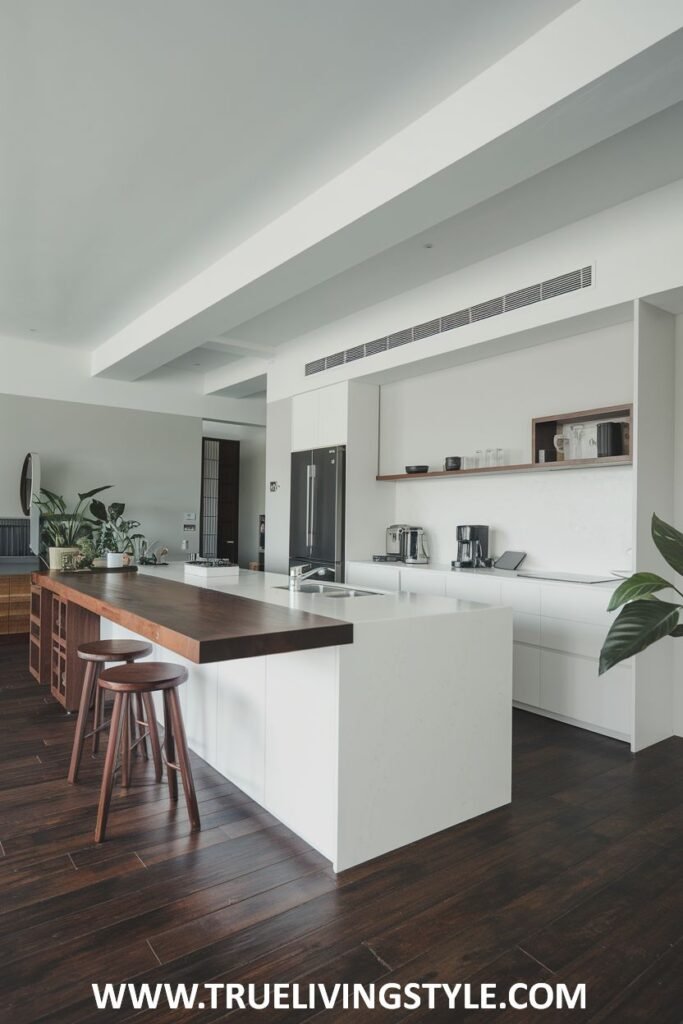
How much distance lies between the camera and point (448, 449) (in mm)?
5387

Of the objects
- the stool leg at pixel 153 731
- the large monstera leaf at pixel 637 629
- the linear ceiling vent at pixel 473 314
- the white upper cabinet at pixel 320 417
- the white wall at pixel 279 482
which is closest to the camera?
the large monstera leaf at pixel 637 629

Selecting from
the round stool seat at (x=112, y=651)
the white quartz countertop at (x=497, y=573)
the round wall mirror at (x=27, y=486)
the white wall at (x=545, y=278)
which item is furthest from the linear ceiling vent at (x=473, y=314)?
the round wall mirror at (x=27, y=486)

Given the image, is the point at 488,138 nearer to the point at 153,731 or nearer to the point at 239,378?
the point at 153,731

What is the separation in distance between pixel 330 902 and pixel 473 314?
12.5ft

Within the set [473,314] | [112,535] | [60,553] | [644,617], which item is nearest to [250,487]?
[112,535]

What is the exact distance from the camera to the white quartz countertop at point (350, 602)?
2.50 meters

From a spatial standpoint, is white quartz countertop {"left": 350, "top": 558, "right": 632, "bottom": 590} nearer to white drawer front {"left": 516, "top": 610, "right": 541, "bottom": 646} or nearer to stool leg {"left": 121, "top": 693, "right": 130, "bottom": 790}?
white drawer front {"left": 516, "top": 610, "right": 541, "bottom": 646}

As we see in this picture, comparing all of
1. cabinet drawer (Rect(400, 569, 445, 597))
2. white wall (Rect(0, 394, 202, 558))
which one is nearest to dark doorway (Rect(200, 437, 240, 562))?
white wall (Rect(0, 394, 202, 558))

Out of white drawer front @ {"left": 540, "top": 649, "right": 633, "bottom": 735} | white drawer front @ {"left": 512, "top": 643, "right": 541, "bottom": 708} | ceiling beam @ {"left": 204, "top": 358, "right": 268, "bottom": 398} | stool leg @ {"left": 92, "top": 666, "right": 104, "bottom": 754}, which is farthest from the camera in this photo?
ceiling beam @ {"left": 204, "top": 358, "right": 268, "bottom": 398}

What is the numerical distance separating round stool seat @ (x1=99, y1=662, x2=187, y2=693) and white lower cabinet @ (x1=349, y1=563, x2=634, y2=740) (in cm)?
201

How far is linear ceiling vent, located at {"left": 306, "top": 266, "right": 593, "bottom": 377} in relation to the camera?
12.8ft

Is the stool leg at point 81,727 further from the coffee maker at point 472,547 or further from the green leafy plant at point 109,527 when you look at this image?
the coffee maker at point 472,547

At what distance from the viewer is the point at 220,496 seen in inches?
392

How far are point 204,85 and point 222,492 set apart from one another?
7.49 metres
